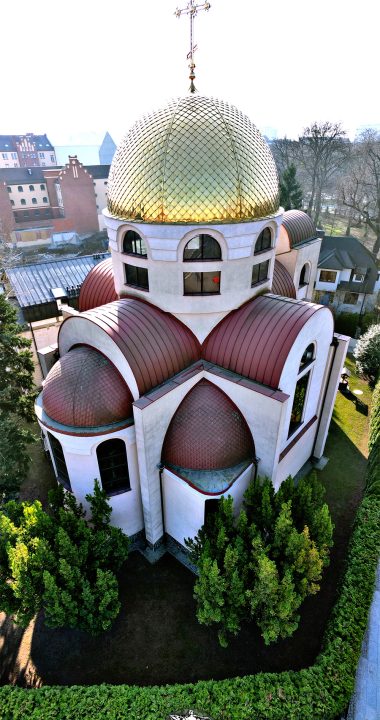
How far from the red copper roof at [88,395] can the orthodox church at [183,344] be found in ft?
0.16

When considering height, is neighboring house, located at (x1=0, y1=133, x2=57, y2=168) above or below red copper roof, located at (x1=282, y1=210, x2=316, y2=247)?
above

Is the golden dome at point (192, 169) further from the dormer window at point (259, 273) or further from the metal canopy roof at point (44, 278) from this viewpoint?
the metal canopy roof at point (44, 278)

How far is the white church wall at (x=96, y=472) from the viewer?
13734mm

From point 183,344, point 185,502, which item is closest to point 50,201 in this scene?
point 183,344

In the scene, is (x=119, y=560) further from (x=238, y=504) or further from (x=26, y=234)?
(x=26, y=234)

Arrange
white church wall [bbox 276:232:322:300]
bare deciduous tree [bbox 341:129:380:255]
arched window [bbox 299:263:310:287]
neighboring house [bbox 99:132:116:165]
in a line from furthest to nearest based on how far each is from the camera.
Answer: neighboring house [bbox 99:132:116:165] → bare deciduous tree [bbox 341:129:380:255] → arched window [bbox 299:263:310:287] → white church wall [bbox 276:232:322:300]

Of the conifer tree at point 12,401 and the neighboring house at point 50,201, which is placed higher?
the neighboring house at point 50,201

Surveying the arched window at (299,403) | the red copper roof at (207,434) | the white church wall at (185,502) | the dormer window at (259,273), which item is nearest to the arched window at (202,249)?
the dormer window at (259,273)

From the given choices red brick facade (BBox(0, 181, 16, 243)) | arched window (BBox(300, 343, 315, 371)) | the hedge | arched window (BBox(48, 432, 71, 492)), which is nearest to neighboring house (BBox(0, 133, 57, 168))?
red brick facade (BBox(0, 181, 16, 243))

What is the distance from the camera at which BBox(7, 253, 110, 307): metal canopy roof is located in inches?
1093

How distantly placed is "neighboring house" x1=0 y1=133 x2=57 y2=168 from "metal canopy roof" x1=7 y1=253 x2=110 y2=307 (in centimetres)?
7454

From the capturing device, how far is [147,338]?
47.6 ft

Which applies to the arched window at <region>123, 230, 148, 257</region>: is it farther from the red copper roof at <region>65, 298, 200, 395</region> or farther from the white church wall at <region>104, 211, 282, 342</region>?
the red copper roof at <region>65, 298, 200, 395</region>

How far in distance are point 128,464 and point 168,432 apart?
195 cm
